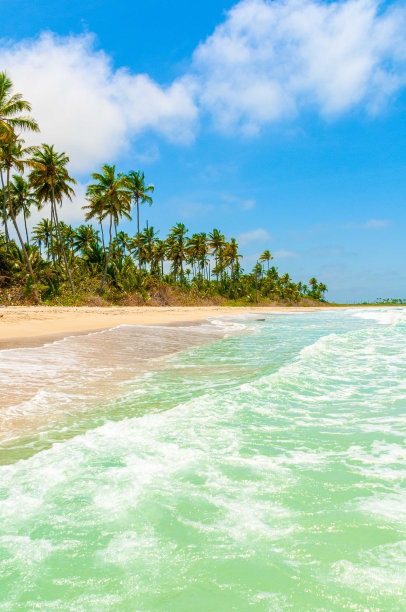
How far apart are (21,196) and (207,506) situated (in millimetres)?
44359

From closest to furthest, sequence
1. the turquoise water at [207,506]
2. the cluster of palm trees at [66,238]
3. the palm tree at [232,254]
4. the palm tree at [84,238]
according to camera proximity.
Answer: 1. the turquoise water at [207,506]
2. the cluster of palm trees at [66,238]
3. the palm tree at [84,238]
4. the palm tree at [232,254]

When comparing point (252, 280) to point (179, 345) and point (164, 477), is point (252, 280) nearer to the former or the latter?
point (179, 345)

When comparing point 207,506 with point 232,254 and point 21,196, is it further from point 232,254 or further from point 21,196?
point 232,254

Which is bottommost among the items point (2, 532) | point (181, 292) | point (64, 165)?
point (2, 532)

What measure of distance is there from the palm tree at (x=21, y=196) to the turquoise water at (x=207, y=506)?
39299 mm

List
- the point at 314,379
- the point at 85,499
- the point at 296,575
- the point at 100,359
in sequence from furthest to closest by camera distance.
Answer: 1. the point at 100,359
2. the point at 314,379
3. the point at 85,499
4. the point at 296,575

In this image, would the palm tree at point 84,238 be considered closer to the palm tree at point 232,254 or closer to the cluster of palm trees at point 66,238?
the cluster of palm trees at point 66,238

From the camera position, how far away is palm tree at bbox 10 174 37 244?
39688 millimetres

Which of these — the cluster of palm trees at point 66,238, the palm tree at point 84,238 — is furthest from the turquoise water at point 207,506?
the palm tree at point 84,238

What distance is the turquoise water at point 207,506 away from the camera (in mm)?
2186

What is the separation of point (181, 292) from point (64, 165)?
19678 mm

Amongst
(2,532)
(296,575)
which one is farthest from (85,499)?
(296,575)

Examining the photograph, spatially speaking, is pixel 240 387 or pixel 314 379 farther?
pixel 314 379

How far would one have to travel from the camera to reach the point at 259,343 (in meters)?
14.1
